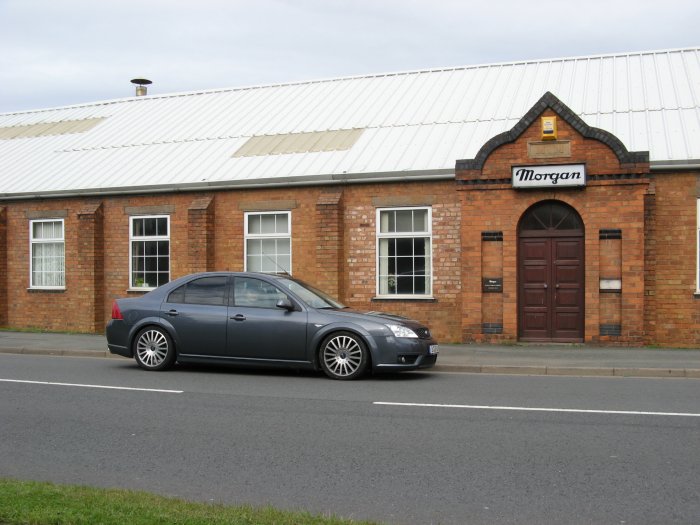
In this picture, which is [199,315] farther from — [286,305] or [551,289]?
[551,289]

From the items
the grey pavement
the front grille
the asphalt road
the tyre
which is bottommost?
the asphalt road

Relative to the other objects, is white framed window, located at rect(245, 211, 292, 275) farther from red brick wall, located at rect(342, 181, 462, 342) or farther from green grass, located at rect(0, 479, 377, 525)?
green grass, located at rect(0, 479, 377, 525)

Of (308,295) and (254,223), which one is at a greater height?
(254,223)

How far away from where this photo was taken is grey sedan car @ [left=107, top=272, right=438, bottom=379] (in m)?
11.7

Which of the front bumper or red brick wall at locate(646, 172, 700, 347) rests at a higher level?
red brick wall at locate(646, 172, 700, 347)

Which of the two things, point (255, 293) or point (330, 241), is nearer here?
point (255, 293)

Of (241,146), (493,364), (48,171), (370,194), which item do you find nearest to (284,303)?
(493,364)

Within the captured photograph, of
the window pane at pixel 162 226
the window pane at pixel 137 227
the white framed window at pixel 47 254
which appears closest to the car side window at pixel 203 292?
the window pane at pixel 162 226

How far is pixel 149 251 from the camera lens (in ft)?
67.8

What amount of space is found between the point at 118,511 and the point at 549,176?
12.9m

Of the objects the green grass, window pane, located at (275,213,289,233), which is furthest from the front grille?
window pane, located at (275,213,289,233)

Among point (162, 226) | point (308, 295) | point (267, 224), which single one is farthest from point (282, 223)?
point (308, 295)

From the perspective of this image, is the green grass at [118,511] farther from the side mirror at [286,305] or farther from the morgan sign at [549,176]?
the morgan sign at [549,176]

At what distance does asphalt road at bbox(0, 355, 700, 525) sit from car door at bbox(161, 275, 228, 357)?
851 mm
